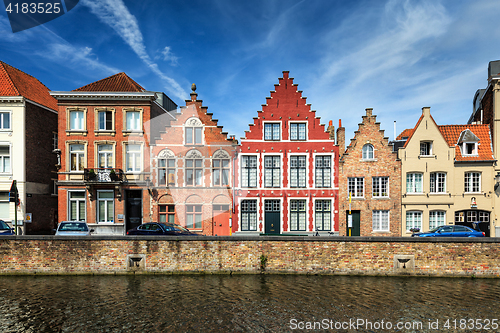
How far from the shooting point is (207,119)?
2359 centimetres

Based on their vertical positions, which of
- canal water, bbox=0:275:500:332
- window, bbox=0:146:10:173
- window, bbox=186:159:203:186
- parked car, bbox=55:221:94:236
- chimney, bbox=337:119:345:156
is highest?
chimney, bbox=337:119:345:156

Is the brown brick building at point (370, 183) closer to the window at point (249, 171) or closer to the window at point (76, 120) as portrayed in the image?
the window at point (249, 171)

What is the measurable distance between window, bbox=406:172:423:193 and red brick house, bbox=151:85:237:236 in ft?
47.4

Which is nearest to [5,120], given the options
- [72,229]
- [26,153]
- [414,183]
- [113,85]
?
[26,153]

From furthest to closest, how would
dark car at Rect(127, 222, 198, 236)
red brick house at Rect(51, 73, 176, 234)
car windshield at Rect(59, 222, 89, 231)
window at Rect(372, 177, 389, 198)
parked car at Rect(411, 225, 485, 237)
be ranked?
red brick house at Rect(51, 73, 176, 234), window at Rect(372, 177, 389, 198), dark car at Rect(127, 222, 198, 236), parked car at Rect(411, 225, 485, 237), car windshield at Rect(59, 222, 89, 231)

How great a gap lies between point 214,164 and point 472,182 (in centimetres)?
2078

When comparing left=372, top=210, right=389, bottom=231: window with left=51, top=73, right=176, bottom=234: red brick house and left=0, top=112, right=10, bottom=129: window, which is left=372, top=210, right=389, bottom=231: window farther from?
left=0, top=112, right=10, bottom=129: window

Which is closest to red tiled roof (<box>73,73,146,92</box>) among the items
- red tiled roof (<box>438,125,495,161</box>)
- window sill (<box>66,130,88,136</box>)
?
window sill (<box>66,130,88,136</box>)

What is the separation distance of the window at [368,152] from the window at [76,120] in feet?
77.2

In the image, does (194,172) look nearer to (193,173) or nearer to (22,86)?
(193,173)

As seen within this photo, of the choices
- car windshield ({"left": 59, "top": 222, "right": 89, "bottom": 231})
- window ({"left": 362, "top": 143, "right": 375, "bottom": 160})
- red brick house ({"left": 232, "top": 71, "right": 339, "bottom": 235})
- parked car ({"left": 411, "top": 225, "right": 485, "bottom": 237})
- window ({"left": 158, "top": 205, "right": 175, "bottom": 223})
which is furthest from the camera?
window ({"left": 158, "top": 205, "right": 175, "bottom": 223})

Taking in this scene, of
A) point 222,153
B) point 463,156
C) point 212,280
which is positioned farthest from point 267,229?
point 463,156

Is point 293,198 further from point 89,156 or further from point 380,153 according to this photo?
point 89,156

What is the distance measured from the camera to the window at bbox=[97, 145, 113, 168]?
76.9 ft
